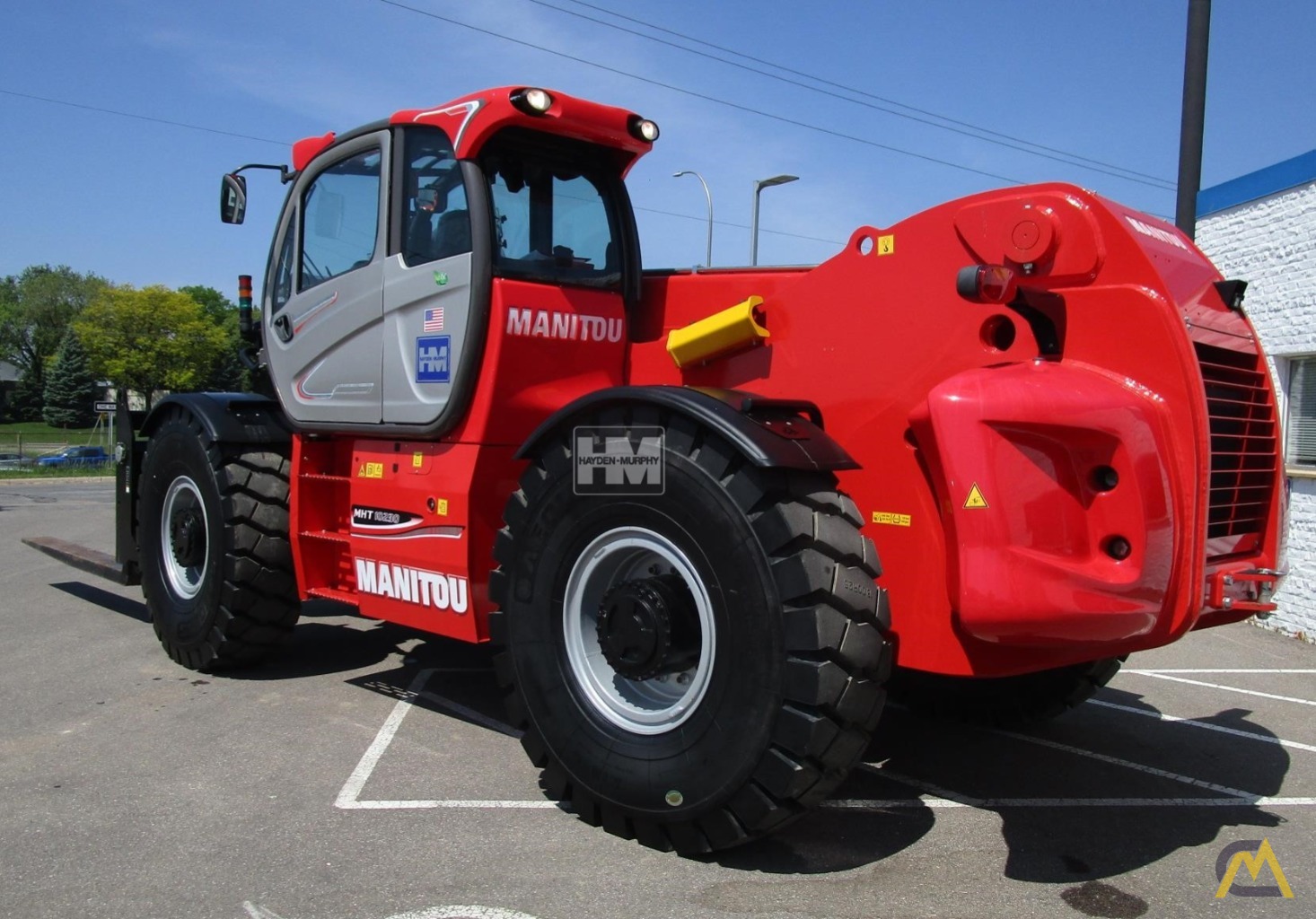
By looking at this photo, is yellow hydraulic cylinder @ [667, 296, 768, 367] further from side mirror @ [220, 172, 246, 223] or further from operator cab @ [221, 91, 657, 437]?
side mirror @ [220, 172, 246, 223]

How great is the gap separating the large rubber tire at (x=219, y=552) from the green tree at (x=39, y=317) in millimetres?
93882

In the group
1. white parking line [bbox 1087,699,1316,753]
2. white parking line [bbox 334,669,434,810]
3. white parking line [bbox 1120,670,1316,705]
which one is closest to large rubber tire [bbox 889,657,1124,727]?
white parking line [bbox 1087,699,1316,753]

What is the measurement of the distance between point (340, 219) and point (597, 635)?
309 centimetres

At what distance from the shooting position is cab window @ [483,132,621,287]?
5000 mm

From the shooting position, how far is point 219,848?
3834 mm

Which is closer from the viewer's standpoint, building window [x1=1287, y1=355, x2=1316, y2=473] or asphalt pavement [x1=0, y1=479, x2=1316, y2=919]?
asphalt pavement [x1=0, y1=479, x2=1316, y2=919]

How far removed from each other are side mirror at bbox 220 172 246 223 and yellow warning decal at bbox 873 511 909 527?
4.50m

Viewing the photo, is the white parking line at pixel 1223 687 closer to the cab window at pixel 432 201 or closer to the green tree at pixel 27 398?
the cab window at pixel 432 201

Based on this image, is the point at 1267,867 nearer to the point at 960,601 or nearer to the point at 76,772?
the point at 960,601

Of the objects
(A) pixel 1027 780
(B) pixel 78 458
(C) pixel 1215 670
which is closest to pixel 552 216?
(A) pixel 1027 780

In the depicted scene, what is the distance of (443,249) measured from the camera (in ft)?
16.6

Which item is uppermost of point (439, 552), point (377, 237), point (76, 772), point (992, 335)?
point (377, 237)

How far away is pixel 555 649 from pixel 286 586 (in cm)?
277

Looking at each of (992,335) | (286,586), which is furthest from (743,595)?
(286,586)
